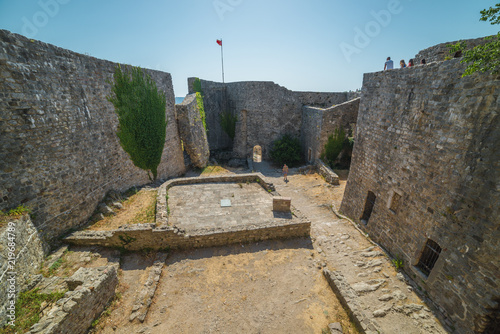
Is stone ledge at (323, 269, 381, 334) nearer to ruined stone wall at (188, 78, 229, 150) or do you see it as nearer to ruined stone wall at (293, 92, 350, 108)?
ruined stone wall at (293, 92, 350, 108)

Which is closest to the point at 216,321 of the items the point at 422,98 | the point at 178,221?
the point at 178,221

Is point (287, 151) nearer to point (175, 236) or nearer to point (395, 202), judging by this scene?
point (395, 202)

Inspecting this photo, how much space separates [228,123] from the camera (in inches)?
977

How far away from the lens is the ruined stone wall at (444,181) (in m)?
4.93

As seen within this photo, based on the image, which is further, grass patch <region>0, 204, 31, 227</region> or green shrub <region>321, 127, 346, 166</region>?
green shrub <region>321, 127, 346, 166</region>

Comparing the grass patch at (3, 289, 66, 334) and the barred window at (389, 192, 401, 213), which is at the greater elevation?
the barred window at (389, 192, 401, 213)

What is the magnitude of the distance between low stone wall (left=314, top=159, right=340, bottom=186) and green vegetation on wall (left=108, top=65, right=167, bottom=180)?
12.5 metres

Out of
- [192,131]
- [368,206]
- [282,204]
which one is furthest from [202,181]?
[368,206]

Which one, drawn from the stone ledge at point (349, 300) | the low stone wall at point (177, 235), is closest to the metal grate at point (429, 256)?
the stone ledge at point (349, 300)

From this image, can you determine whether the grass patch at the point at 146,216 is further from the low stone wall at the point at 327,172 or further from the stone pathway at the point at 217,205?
the low stone wall at the point at 327,172

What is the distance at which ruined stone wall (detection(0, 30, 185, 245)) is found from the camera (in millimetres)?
6129

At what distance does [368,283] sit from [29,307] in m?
9.16

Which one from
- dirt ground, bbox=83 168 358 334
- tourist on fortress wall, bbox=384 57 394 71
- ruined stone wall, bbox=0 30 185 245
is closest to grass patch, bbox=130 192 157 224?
dirt ground, bbox=83 168 358 334

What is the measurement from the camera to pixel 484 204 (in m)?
5.00
